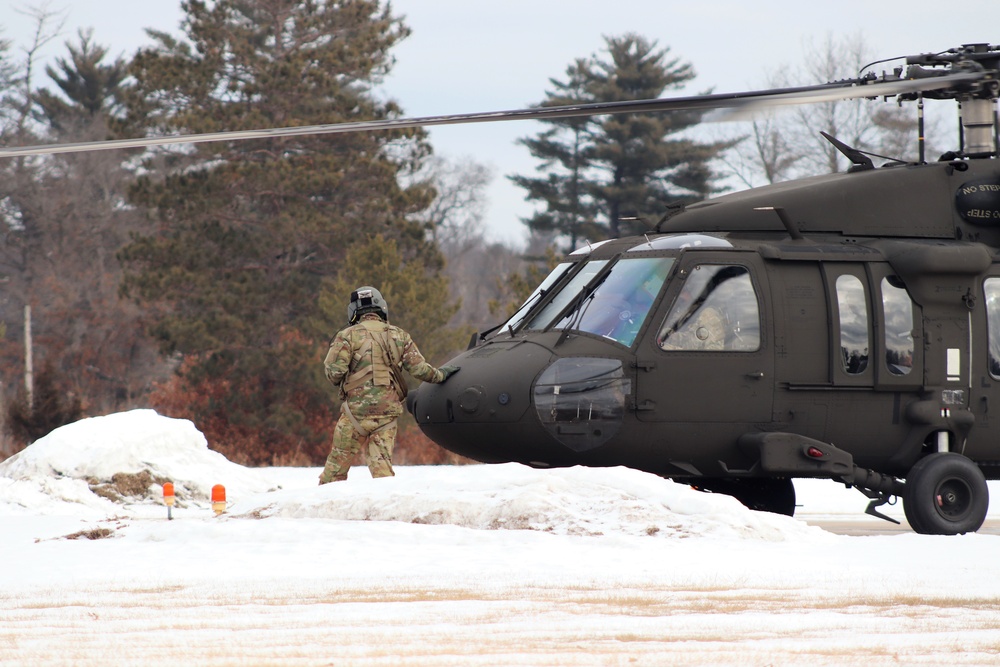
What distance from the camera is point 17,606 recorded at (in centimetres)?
686

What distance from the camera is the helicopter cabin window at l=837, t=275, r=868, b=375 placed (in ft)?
36.3

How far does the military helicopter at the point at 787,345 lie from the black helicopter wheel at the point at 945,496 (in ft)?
0.05

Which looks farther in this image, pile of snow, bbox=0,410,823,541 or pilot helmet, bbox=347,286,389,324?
pilot helmet, bbox=347,286,389,324

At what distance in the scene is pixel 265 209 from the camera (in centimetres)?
3600

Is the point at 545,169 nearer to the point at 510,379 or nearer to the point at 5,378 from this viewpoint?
the point at 5,378

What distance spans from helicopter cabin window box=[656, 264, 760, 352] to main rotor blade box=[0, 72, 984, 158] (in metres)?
1.43

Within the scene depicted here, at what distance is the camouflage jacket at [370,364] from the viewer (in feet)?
37.7

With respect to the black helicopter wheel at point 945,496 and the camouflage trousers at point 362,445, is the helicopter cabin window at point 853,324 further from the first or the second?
the camouflage trousers at point 362,445

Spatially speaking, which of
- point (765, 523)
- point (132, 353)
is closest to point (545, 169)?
point (132, 353)

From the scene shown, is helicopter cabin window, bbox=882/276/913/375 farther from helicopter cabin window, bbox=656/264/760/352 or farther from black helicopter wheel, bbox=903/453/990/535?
helicopter cabin window, bbox=656/264/760/352

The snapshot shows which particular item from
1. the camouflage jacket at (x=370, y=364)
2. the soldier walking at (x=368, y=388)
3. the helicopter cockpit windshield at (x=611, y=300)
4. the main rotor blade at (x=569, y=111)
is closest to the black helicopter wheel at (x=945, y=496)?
the helicopter cockpit windshield at (x=611, y=300)

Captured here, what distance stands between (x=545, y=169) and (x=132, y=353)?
1656 cm

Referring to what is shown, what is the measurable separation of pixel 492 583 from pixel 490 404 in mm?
3313

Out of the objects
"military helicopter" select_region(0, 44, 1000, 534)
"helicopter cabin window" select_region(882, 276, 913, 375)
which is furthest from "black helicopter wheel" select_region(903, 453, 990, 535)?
"helicopter cabin window" select_region(882, 276, 913, 375)
